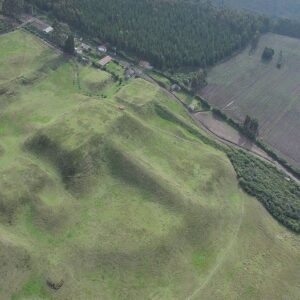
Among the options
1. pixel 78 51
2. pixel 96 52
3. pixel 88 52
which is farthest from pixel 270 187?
pixel 78 51

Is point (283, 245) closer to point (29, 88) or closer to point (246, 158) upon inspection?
point (246, 158)

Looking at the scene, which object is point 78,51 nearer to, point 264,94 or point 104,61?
point 104,61

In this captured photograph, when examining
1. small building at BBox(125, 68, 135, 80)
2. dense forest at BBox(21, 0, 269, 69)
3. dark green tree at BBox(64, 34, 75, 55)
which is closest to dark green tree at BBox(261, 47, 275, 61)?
dense forest at BBox(21, 0, 269, 69)

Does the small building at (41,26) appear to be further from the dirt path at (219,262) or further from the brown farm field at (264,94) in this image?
the dirt path at (219,262)

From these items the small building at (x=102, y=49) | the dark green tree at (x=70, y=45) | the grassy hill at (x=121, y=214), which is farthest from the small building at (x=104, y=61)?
the grassy hill at (x=121, y=214)

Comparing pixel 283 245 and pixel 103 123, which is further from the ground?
pixel 103 123

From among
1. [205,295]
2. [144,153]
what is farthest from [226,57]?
[205,295]
